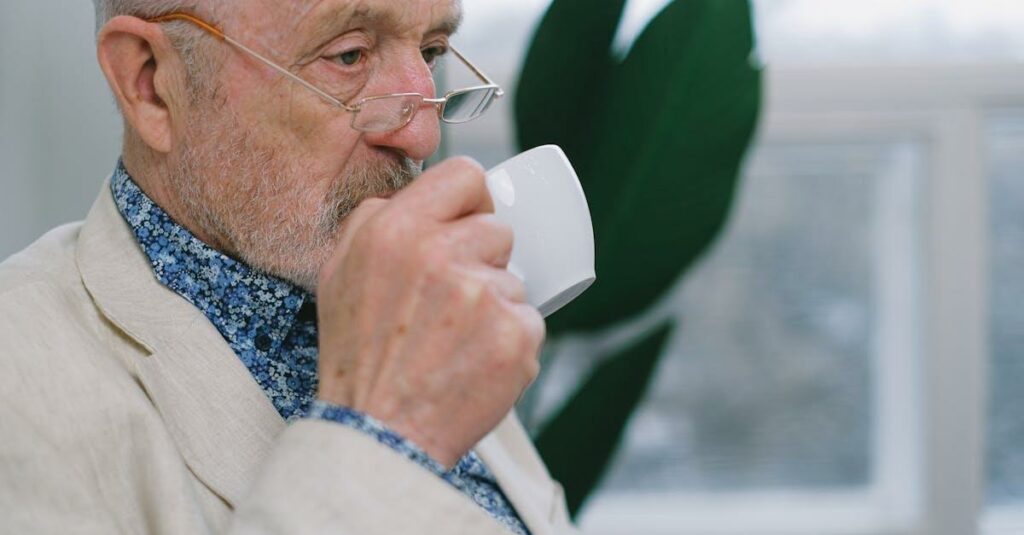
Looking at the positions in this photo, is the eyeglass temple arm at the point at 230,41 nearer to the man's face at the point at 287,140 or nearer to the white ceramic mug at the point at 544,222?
the man's face at the point at 287,140

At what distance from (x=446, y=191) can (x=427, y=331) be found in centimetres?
10

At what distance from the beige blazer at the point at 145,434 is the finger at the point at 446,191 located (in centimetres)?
16

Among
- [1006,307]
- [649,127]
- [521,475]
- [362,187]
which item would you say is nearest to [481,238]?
[362,187]

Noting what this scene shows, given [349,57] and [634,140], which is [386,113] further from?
[634,140]

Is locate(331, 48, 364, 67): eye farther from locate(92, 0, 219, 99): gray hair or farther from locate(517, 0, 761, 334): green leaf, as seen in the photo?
locate(517, 0, 761, 334): green leaf

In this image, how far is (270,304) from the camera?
944 millimetres

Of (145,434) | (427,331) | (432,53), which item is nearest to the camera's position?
(427,331)

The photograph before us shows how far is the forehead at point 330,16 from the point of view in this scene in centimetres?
89

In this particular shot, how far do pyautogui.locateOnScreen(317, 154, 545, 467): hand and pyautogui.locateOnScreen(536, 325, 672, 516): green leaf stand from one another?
2.59ft

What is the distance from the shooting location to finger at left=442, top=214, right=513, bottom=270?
0.73 m

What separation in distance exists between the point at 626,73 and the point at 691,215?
0.71 feet

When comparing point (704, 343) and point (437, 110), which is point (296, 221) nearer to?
point (437, 110)

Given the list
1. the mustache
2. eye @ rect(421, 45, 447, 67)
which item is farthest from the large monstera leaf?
the mustache

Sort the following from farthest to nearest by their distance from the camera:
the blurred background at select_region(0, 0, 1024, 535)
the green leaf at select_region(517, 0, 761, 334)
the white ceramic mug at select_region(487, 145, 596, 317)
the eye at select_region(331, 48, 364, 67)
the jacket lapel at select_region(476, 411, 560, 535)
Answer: the blurred background at select_region(0, 0, 1024, 535) → the green leaf at select_region(517, 0, 761, 334) → the jacket lapel at select_region(476, 411, 560, 535) → the eye at select_region(331, 48, 364, 67) → the white ceramic mug at select_region(487, 145, 596, 317)
